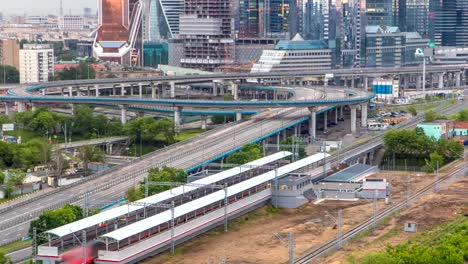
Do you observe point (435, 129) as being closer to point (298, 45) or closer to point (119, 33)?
point (298, 45)

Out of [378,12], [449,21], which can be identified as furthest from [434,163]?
[449,21]

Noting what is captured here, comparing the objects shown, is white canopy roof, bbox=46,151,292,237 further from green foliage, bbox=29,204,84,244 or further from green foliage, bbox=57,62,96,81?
green foliage, bbox=57,62,96,81

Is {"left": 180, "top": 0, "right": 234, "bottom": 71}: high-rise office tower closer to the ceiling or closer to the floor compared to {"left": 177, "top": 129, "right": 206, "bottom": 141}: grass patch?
closer to the ceiling

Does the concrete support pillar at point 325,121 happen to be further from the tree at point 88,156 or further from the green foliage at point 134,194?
the green foliage at point 134,194

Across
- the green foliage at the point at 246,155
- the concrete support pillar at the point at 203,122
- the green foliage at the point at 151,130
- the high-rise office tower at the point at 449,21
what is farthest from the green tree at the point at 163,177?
the high-rise office tower at the point at 449,21

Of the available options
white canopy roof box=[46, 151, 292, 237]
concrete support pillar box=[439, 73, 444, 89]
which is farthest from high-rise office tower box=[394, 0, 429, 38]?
white canopy roof box=[46, 151, 292, 237]
